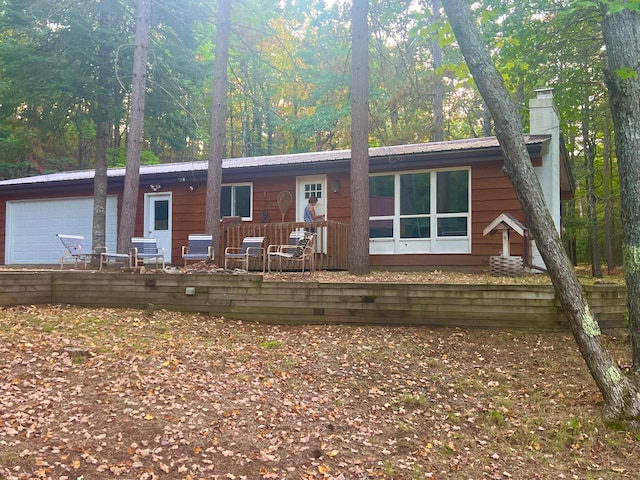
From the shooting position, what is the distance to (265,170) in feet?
38.9

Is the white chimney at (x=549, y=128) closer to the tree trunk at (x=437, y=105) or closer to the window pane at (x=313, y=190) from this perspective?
the window pane at (x=313, y=190)

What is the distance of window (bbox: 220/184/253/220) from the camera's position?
12.5 metres

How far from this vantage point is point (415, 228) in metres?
10.8

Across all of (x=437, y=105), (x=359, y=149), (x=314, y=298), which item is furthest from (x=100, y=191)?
(x=437, y=105)

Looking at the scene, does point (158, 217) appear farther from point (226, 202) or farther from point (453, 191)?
point (453, 191)

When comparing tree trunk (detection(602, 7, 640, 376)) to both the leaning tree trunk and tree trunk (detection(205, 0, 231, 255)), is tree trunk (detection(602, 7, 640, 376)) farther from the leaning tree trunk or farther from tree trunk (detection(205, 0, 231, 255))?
tree trunk (detection(205, 0, 231, 255))

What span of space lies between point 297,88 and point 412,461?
24.2m

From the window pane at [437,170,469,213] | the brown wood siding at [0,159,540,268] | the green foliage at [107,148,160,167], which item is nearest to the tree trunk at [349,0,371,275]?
the brown wood siding at [0,159,540,268]

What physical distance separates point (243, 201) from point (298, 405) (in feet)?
28.9

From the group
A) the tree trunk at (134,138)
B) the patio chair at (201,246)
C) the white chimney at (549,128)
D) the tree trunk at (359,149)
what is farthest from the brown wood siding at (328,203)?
the patio chair at (201,246)

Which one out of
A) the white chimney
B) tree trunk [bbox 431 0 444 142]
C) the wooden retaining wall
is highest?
tree trunk [bbox 431 0 444 142]

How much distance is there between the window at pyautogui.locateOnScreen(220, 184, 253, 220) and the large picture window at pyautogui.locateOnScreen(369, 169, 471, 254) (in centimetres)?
314

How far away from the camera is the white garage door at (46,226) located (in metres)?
13.9

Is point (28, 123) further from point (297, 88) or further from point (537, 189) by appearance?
point (297, 88)
